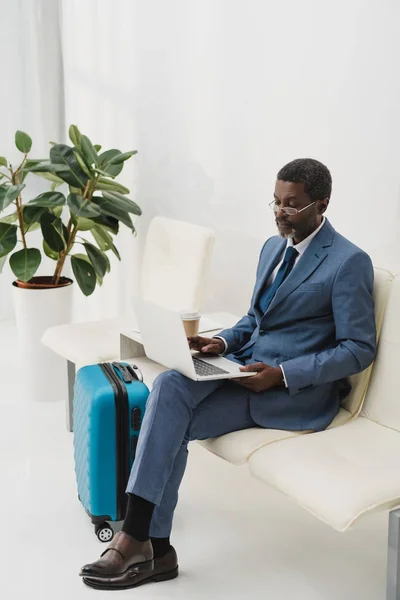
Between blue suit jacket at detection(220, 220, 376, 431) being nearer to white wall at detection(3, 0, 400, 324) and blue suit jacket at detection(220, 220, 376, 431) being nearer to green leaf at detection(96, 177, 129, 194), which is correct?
white wall at detection(3, 0, 400, 324)

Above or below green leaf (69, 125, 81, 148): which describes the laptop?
below

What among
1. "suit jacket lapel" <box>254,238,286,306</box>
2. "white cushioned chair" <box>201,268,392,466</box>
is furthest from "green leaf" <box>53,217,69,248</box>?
"white cushioned chair" <box>201,268,392,466</box>

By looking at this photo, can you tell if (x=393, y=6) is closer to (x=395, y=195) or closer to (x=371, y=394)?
(x=395, y=195)

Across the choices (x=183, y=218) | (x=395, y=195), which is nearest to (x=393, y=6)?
(x=395, y=195)

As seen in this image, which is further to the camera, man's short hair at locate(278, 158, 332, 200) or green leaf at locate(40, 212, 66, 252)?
green leaf at locate(40, 212, 66, 252)

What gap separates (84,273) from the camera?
3.81m

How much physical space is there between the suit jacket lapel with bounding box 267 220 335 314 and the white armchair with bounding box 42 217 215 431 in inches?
37.2

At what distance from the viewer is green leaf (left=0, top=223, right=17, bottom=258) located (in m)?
3.70

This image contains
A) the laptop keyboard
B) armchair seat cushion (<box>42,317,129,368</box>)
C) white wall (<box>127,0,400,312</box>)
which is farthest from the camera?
armchair seat cushion (<box>42,317,129,368</box>)

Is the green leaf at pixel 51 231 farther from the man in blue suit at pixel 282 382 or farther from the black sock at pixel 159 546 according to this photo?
the black sock at pixel 159 546

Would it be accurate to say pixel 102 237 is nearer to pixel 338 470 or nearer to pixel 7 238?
pixel 7 238

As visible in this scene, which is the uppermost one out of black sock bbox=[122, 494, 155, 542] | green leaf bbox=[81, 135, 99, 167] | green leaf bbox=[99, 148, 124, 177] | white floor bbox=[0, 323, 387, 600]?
green leaf bbox=[81, 135, 99, 167]

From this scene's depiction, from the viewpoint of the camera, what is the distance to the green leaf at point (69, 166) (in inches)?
145

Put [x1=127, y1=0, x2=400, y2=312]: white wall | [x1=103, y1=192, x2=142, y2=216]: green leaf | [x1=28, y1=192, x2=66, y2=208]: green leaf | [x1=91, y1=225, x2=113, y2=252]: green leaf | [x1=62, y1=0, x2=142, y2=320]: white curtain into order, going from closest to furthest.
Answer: [x1=127, y1=0, x2=400, y2=312]: white wall
[x1=28, y1=192, x2=66, y2=208]: green leaf
[x1=103, y1=192, x2=142, y2=216]: green leaf
[x1=91, y1=225, x2=113, y2=252]: green leaf
[x1=62, y1=0, x2=142, y2=320]: white curtain
